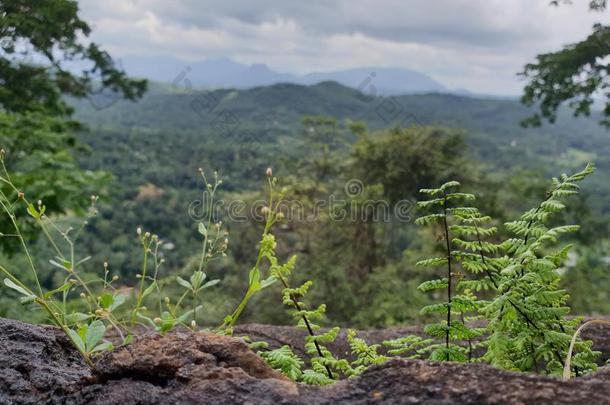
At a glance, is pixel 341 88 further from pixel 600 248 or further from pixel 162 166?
pixel 600 248

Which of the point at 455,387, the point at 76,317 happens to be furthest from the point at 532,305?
the point at 76,317

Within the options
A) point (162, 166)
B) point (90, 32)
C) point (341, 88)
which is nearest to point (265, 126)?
point (162, 166)

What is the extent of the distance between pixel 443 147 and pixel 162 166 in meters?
49.0

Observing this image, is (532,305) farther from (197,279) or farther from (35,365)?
(35,365)

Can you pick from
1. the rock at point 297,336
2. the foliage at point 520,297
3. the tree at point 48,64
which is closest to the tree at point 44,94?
the tree at point 48,64

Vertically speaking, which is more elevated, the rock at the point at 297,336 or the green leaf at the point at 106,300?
the green leaf at the point at 106,300

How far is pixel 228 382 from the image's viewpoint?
4.48 feet

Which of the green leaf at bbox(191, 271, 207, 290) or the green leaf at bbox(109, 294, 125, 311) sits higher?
the green leaf at bbox(191, 271, 207, 290)

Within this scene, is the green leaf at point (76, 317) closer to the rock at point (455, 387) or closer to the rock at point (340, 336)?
the rock at point (455, 387)

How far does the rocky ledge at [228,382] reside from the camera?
3.97 feet

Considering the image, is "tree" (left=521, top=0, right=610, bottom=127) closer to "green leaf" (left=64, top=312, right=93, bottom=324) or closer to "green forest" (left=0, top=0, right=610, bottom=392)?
"green forest" (left=0, top=0, right=610, bottom=392)

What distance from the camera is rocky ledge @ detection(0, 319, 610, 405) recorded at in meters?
1.21

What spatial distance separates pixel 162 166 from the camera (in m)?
58.5

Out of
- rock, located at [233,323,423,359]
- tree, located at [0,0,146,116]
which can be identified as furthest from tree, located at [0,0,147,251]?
rock, located at [233,323,423,359]
